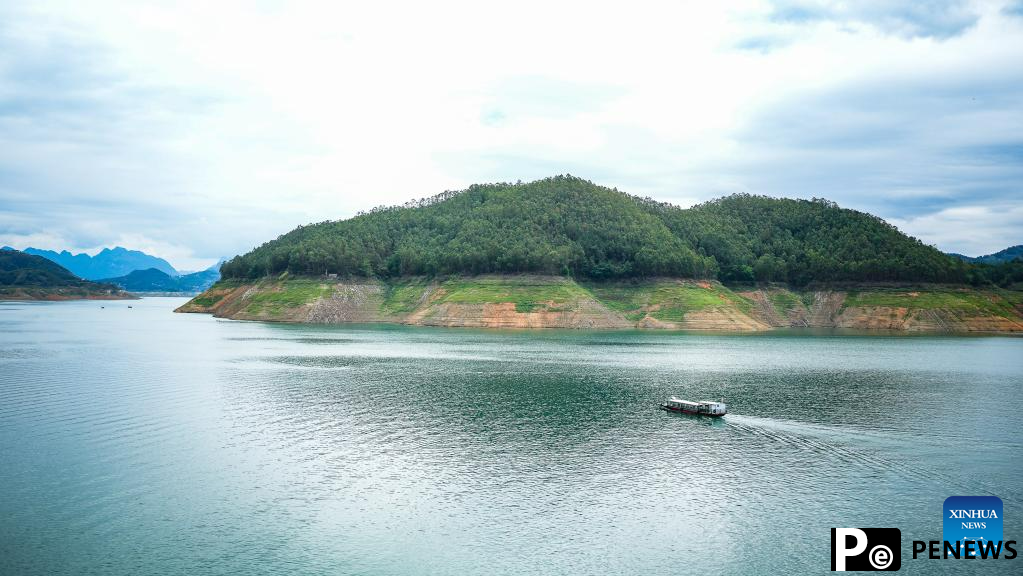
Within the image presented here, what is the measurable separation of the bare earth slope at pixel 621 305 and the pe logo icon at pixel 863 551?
129690 mm

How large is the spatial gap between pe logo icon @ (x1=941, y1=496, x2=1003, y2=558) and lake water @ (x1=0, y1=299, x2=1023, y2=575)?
0.89m

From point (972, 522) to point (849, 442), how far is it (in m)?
15.7

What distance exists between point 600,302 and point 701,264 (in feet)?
108

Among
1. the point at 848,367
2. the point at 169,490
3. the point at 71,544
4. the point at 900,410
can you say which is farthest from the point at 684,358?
the point at 71,544

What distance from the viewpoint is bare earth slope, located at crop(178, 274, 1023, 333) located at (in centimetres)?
16500

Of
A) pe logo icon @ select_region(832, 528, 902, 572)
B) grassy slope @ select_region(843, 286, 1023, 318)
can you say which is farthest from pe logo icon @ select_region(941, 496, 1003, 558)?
grassy slope @ select_region(843, 286, 1023, 318)

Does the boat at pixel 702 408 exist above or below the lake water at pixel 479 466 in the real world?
above

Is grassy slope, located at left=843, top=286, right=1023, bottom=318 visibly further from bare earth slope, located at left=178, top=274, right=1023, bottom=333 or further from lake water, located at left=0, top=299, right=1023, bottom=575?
lake water, located at left=0, top=299, right=1023, bottom=575

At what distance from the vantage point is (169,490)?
36.9 m

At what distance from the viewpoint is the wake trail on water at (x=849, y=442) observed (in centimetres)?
3956

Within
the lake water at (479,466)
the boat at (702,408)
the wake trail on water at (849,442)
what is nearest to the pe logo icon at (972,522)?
the lake water at (479,466)

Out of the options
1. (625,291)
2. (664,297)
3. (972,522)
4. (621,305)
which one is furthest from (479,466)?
(625,291)

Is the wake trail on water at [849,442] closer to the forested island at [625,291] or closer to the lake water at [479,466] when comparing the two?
the lake water at [479,466]

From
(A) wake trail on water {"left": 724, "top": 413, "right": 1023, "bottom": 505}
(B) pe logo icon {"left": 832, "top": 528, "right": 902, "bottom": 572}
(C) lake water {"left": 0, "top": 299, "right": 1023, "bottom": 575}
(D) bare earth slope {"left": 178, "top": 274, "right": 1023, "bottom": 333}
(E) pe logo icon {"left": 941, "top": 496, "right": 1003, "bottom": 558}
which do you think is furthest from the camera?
(D) bare earth slope {"left": 178, "top": 274, "right": 1023, "bottom": 333}
